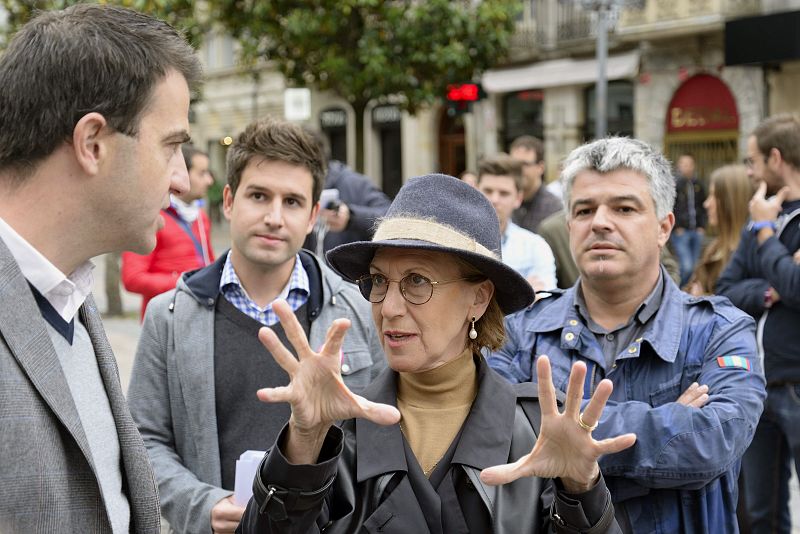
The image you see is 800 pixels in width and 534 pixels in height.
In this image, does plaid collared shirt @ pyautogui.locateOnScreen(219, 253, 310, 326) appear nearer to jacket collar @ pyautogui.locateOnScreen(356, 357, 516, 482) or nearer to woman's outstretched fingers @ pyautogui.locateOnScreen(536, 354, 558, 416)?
jacket collar @ pyautogui.locateOnScreen(356, 357, 516, 482)

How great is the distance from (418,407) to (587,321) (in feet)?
3.05

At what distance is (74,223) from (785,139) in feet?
13.9

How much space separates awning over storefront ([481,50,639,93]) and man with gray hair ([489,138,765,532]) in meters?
19.7

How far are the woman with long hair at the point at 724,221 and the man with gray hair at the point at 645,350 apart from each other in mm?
2596

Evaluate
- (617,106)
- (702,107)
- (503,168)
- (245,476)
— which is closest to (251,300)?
(245,476)

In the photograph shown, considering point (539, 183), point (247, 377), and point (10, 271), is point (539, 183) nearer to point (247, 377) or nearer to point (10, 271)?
point (247, 377)

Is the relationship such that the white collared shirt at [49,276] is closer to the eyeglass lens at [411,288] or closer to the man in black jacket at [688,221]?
the eyeglass lens at [411,288]

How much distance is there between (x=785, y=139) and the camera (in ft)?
17.0

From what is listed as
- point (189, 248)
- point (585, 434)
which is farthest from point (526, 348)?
point (189, 248)

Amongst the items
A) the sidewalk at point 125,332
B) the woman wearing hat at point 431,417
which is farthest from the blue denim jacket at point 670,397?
the sidewalk at point 125,332

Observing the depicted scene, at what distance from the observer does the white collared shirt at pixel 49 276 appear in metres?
1.94

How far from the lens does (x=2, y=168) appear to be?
1969mm

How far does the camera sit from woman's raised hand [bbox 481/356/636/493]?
2.20 meters

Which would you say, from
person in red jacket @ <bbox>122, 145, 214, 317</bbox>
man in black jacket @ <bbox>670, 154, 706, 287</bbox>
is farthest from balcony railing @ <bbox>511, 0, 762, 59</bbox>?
person in red jacket @ <bbox>122, 145, 214, 317</bbox>
